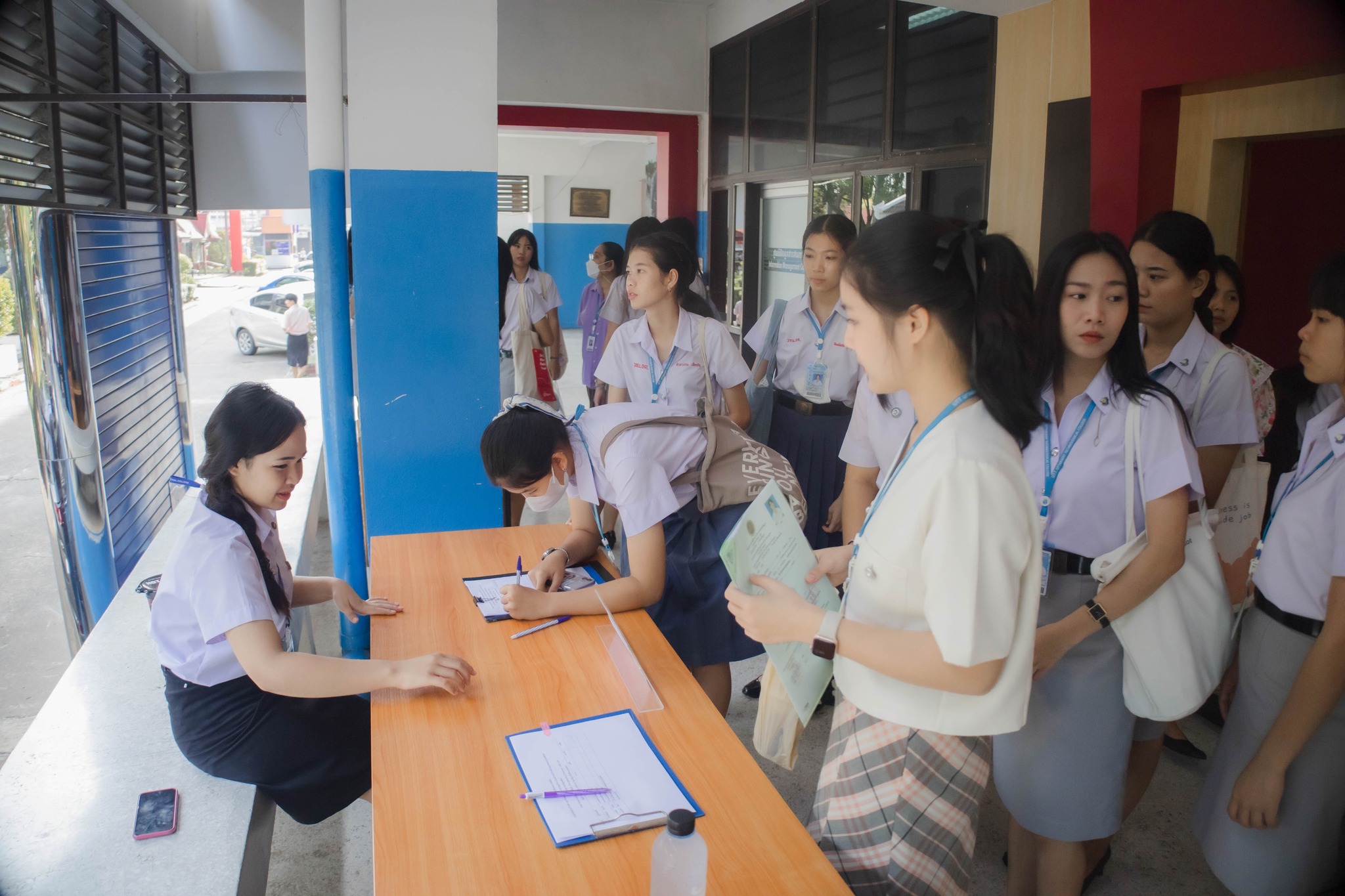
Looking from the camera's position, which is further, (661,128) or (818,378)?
(661,128)

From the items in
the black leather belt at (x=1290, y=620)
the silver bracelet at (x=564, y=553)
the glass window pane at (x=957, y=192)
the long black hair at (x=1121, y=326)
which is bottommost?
the silver bracelet at (x=564, y=553)

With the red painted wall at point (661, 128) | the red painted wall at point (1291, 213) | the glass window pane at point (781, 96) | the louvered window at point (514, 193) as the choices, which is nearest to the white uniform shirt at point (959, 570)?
the red painted wall at point (1291, 213)

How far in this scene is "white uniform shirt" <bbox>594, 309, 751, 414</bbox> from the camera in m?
3.06

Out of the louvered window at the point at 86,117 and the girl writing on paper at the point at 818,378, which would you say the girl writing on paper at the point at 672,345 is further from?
the louvered window at the point at 86,117

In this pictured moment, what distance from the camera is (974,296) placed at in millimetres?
1155

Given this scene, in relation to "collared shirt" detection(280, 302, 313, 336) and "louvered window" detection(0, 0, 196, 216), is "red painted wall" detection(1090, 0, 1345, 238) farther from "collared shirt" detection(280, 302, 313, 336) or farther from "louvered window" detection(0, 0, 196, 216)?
"collared shirt" detection(280, 302, 313, 336)

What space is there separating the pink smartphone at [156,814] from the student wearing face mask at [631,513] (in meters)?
0.76

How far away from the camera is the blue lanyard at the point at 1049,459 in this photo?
1660mm

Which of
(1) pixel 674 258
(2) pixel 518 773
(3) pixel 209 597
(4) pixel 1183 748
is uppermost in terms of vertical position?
(1) pixel 674 258

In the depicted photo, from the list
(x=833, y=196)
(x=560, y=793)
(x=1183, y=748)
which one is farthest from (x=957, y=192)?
(x=560, y=793)

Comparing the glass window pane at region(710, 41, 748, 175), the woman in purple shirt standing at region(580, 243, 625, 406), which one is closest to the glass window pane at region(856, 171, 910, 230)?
the woman in purple shirt standing at region(580, 243, 625, 406)

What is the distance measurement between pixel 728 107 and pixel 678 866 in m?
7.43

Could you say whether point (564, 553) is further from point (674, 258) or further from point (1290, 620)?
point (1290, 620)

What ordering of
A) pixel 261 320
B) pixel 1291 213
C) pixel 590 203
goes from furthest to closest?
1. pixel 590 203
2. pixel 261 320
3. pixel 1291 213
